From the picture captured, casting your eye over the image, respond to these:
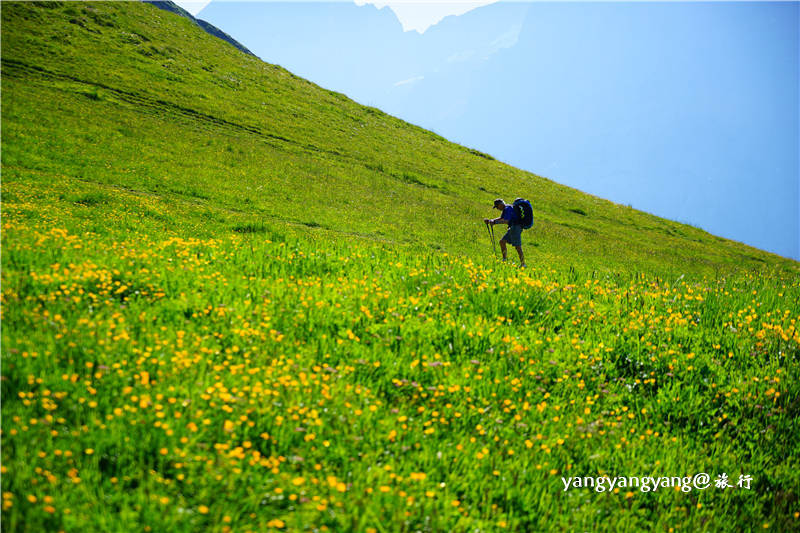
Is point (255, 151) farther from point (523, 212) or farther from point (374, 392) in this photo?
point (374, 392)

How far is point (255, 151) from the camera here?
3434 centimetres

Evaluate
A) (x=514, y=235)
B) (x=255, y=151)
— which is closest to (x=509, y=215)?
(x=514, y=235)

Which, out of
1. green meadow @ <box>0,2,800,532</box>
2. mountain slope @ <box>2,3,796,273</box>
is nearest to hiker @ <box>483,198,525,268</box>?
green meadow @ <box>0,2,800,532</box>

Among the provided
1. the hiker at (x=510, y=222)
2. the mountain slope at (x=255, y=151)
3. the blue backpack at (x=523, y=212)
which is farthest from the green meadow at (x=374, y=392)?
the mountain slope at (x=255, y=151)

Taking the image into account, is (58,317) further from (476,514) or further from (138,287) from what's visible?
(476,514)

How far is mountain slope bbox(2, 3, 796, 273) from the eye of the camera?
1021 inches

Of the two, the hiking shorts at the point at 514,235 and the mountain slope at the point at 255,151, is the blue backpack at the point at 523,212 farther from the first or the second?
the mountain slope at the point at 255,151

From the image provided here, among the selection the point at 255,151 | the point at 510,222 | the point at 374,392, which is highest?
the point at 255,151

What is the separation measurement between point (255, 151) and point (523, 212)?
2355 centimetres

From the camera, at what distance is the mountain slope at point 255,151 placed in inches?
1021

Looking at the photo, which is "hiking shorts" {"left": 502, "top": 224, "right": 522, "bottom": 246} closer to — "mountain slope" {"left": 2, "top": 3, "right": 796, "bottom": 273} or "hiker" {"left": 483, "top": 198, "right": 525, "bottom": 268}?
"hiker" {"left": 483, "top": 198, "right": 525, "bottom": 268}

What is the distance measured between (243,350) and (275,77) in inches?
2271

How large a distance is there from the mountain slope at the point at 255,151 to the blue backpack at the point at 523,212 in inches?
308

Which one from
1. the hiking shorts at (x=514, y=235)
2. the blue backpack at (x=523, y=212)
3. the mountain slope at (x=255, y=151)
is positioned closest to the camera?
the blue backpack at (x=523, y=212)
